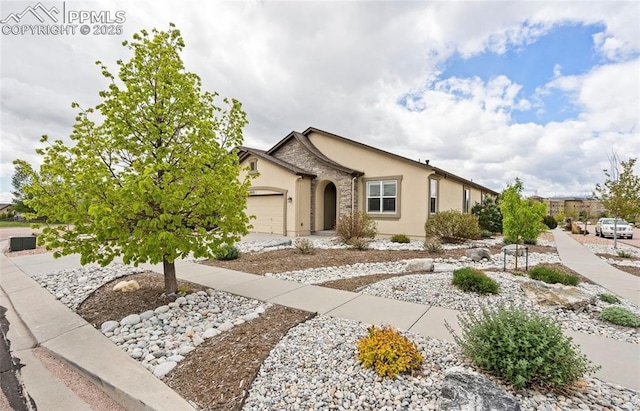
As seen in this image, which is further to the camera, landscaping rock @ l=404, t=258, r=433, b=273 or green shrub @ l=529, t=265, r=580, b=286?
landscaping rock @ l=404, t=258, r=433, b=273

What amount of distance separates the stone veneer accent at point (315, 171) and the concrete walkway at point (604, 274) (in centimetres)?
915

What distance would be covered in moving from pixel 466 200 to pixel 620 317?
1809 centimetres

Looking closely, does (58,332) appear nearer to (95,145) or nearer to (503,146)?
(95,145)

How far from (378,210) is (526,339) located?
41.3 feet

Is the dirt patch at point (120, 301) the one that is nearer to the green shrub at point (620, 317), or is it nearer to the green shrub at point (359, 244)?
the green shrub at point (359, 244)

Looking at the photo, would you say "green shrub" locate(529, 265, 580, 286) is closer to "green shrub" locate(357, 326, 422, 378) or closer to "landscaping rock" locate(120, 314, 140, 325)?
"green shrub" locate(357, 326, 422, 378)

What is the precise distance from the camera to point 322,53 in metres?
10.7

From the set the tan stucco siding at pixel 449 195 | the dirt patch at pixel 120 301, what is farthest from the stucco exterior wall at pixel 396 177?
Result: the dirt patch at pixel 120 301

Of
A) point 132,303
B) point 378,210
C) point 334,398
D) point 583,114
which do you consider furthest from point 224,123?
point 583,114

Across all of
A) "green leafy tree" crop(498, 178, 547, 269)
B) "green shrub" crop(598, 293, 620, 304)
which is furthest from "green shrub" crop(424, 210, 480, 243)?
"green shrub" crop(598, 293, 620, 304)

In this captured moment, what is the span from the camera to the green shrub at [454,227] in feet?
39.8

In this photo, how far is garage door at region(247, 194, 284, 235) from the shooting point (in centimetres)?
1627

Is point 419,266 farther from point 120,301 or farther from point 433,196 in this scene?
point 433,196

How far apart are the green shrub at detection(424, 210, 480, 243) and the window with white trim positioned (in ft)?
7.95
